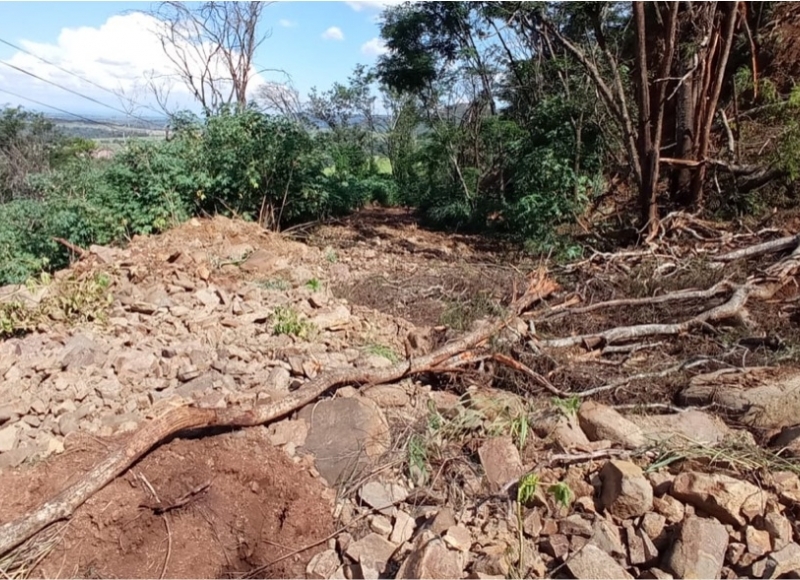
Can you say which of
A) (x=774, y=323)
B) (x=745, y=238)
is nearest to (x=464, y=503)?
(x=774, y=323)

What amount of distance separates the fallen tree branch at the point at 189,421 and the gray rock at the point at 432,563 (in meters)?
0.97

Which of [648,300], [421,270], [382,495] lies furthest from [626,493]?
[421,270]

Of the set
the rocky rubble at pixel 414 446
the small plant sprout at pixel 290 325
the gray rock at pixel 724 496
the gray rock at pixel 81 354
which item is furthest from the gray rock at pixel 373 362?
the gray rock at pixel 724 496

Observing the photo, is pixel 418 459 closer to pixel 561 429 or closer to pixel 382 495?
pixel 382 495

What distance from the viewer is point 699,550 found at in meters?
1.80

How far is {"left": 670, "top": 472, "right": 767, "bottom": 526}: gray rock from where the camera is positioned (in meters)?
1.91

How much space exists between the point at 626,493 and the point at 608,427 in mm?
480

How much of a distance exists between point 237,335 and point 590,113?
486 centimetres

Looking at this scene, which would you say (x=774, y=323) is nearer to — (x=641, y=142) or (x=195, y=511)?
(x=641, y=142)

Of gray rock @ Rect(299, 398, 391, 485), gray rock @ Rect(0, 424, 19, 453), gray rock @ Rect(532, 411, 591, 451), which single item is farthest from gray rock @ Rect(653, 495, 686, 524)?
gray rock @ Rect(0, 424, 19, 453)

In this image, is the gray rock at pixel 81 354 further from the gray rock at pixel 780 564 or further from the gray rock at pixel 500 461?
the gray rock at pixel 780 564

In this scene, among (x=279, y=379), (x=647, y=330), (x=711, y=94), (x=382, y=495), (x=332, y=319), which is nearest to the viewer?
(x=382, y=495)

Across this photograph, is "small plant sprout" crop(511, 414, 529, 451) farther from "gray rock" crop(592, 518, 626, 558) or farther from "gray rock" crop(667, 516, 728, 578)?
"gray rock" crop(667, 516, 728, 578)

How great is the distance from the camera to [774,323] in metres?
3.61
